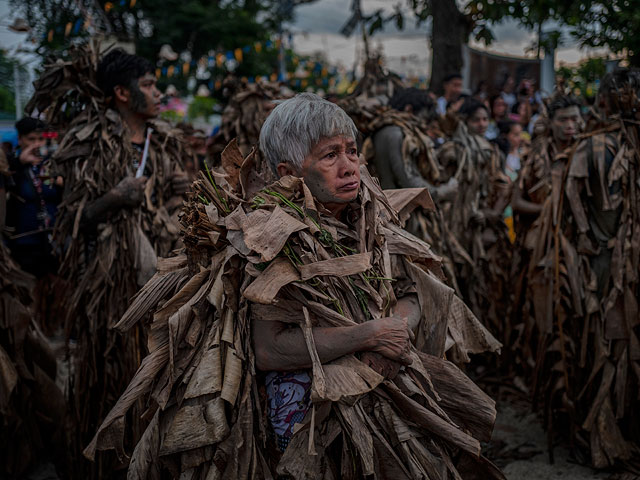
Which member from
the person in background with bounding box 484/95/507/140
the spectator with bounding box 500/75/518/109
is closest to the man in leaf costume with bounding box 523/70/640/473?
the person in background with bounding box 484/95/507/140

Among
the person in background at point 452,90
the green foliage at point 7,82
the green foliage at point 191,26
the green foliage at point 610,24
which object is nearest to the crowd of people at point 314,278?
the green foliage at point 610,24

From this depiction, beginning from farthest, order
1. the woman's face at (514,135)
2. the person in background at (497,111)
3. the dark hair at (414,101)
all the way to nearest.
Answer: the person in background at (497,111) < the woman's face at (514,135) < the dark hair at (414,101)

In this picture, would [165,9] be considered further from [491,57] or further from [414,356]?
[414,356]

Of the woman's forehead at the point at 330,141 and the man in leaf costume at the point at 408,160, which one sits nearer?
the woman's forehead at the point at 330,141

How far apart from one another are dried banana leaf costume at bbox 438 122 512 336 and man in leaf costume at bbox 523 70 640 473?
1148 mm

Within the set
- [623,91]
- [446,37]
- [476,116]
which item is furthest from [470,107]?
[446,37]

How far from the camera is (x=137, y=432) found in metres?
3.54

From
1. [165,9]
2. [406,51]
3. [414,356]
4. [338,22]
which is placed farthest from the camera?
[338,22]

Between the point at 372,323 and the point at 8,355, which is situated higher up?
the point at 372,323

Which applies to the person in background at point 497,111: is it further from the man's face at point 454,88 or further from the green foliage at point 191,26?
the green foliage at point 191,26

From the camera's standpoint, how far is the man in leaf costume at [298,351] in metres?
2.11

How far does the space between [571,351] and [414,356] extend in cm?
230

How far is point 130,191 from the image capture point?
3.79 m

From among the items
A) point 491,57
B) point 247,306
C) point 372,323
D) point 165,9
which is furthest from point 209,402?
point 165,9
